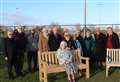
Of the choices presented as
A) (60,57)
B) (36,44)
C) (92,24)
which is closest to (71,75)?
(60,57)

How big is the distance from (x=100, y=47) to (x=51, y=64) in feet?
8.29

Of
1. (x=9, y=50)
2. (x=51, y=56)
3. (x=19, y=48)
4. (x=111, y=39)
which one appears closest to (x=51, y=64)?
(x=51, y=56)

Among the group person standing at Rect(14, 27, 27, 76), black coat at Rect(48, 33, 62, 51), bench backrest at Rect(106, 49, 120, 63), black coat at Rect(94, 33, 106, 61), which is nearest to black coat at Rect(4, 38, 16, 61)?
person standing at Rect(14, 27, 27, 76)

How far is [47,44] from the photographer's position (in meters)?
12.6

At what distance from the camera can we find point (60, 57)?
434 inches

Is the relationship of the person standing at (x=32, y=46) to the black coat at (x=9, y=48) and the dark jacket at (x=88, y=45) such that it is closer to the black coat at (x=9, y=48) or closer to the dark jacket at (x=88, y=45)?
the black coat at (x=9, y=48)

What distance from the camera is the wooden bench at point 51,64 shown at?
11.1 m

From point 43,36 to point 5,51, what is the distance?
1448 millimetres

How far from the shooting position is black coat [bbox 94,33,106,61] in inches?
530

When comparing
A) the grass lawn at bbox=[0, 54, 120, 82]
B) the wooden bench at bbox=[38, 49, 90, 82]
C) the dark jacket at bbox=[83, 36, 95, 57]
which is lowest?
the grass lawn at bbox=[0, 54, 120, 82]

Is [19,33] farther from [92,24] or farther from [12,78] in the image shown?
[92,24]

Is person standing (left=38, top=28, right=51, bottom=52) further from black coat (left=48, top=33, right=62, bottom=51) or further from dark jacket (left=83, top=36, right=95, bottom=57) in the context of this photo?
dark jacket (left=83, top=36, right=95, bottom=57)

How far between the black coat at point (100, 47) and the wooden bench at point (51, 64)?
1.33 metres

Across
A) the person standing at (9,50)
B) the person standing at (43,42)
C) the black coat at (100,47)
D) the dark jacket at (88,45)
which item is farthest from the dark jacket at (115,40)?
the person standing at (9,50)
